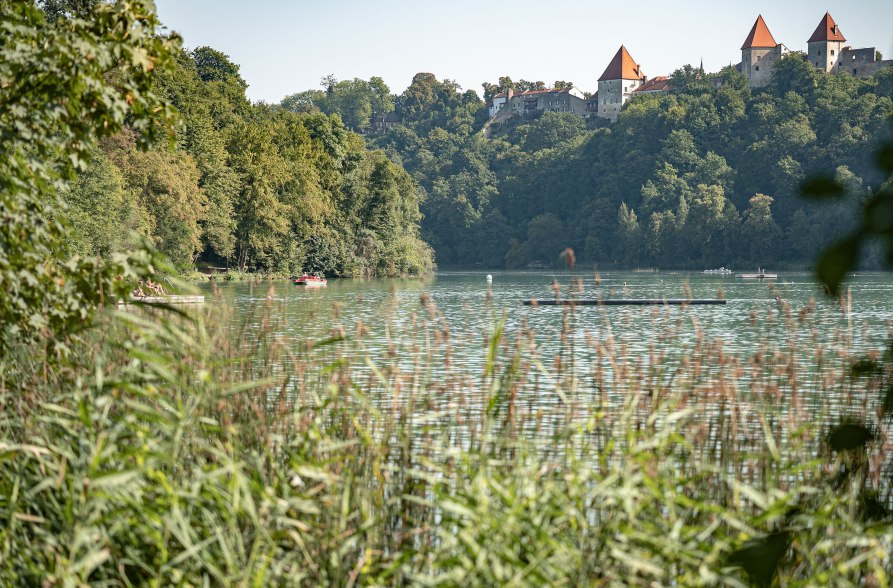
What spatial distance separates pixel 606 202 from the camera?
104m

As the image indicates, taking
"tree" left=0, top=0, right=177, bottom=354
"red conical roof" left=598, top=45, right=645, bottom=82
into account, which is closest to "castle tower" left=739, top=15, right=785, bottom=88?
"red conical roof" left=598, top=45, right=645, bottom=82

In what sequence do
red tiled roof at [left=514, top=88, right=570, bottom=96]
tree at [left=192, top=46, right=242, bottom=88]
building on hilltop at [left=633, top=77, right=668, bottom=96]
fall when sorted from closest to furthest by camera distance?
1. tree at [left=192, top=46, right=242, bottom=88]
2. building on hilltop at [left=633, top=77, right=668, bottom=96]
3. red tiled roof at [left=514, top=88, right=570, bottom=96]

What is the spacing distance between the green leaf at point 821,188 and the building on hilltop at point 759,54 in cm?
12885

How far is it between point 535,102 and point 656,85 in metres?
18.2

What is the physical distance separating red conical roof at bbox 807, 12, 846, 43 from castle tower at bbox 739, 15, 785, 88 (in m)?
4.85

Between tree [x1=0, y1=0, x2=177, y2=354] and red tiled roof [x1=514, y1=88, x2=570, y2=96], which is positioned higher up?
red tiled roof [x1=514, y1=88, x2=570, y2=96]

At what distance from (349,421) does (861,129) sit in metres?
93.4

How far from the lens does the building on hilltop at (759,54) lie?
12481cm

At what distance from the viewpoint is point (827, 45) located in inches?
4692

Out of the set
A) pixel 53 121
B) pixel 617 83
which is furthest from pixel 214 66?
pixel 617 83

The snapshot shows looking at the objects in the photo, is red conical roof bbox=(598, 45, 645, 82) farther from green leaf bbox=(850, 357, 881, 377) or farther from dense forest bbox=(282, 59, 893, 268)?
green leaf bbox=(850, 357, 881, 377)

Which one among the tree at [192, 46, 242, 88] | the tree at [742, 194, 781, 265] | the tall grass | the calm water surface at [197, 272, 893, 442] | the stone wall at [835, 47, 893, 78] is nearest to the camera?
the tall grass

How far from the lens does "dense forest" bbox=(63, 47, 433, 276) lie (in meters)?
40.6

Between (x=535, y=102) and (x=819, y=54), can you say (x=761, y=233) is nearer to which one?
(x=819, y=54)
